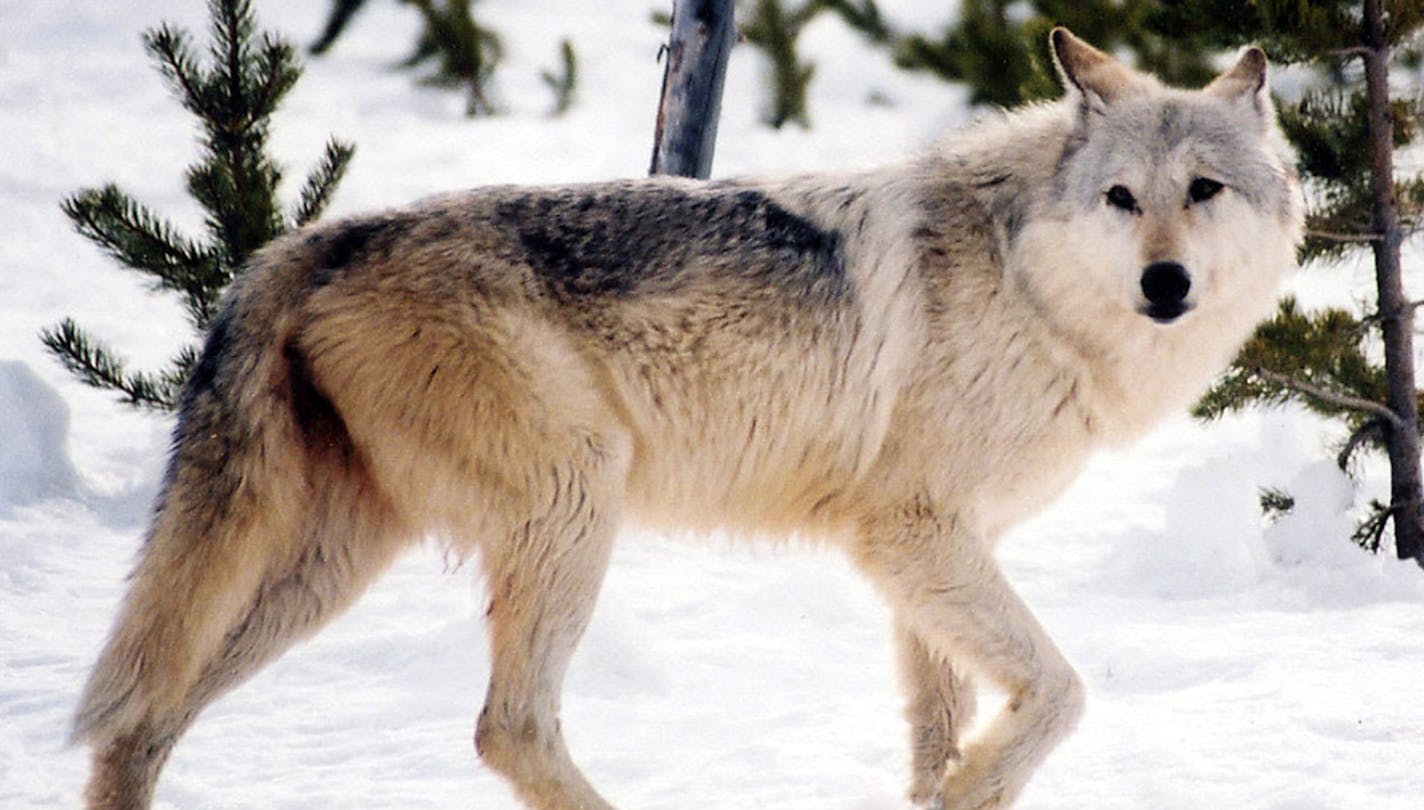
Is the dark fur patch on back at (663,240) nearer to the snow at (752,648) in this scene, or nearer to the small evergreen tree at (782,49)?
the snow at (752,648)

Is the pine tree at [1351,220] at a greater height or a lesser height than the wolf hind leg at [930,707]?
greater

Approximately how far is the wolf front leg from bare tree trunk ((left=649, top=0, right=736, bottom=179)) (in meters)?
3.85

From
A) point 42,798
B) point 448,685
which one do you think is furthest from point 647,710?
point 42,798

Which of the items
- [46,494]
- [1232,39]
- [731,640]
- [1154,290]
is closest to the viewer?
[1154,290]

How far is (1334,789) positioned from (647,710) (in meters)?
2.30

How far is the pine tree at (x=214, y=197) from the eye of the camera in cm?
720

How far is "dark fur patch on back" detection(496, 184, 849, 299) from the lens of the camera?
4.26 m

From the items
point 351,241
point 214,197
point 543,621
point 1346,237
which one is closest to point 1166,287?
point 543,621

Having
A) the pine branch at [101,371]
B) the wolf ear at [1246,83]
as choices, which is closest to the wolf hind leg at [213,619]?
the wolf ear at [1246,83]

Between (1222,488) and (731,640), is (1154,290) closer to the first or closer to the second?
(731,640)

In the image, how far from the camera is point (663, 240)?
14.4 feet

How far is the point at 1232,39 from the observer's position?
7043mm

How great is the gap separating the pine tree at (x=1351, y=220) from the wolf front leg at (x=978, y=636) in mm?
3356

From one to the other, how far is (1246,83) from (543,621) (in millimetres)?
2619
